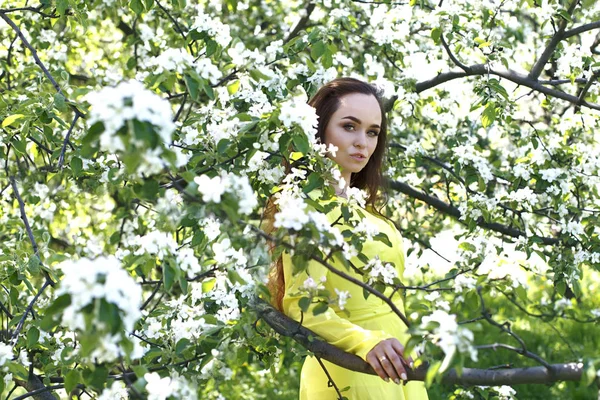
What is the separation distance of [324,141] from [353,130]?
0.31 ft

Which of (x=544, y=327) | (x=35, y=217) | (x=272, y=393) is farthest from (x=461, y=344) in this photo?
(x=544, y=327)

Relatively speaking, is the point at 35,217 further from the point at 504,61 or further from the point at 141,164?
the point at 141,164

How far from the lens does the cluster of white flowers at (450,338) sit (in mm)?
1370

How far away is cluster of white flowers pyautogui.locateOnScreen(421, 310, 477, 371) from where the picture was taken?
4.50 feet

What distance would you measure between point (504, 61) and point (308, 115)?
1.45 m

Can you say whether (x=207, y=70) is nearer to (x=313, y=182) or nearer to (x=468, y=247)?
(x=313, y=182)

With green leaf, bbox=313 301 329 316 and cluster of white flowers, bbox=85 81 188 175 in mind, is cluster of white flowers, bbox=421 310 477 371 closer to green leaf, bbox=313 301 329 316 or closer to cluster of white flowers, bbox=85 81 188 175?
green leaf, bbox=313 301 329 316

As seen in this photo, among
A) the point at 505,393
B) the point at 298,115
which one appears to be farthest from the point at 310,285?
the point at 505,393

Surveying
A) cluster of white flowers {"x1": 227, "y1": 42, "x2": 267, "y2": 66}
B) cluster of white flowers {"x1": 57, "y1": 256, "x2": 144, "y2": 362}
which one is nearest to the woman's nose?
cluster of white flowers {"x1": 227, "y1": 42, "x2": 267, "y2": 66}

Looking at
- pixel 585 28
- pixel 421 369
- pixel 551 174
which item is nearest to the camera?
pixel 421 369

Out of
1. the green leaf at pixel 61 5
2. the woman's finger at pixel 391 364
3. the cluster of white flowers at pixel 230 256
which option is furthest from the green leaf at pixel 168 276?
the green leaf at pixel 61 5

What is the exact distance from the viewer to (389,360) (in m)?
1.75

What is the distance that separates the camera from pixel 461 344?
1.38m

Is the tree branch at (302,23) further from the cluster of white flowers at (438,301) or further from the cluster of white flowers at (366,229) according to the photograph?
the cluster of white flowers at (438,301)
